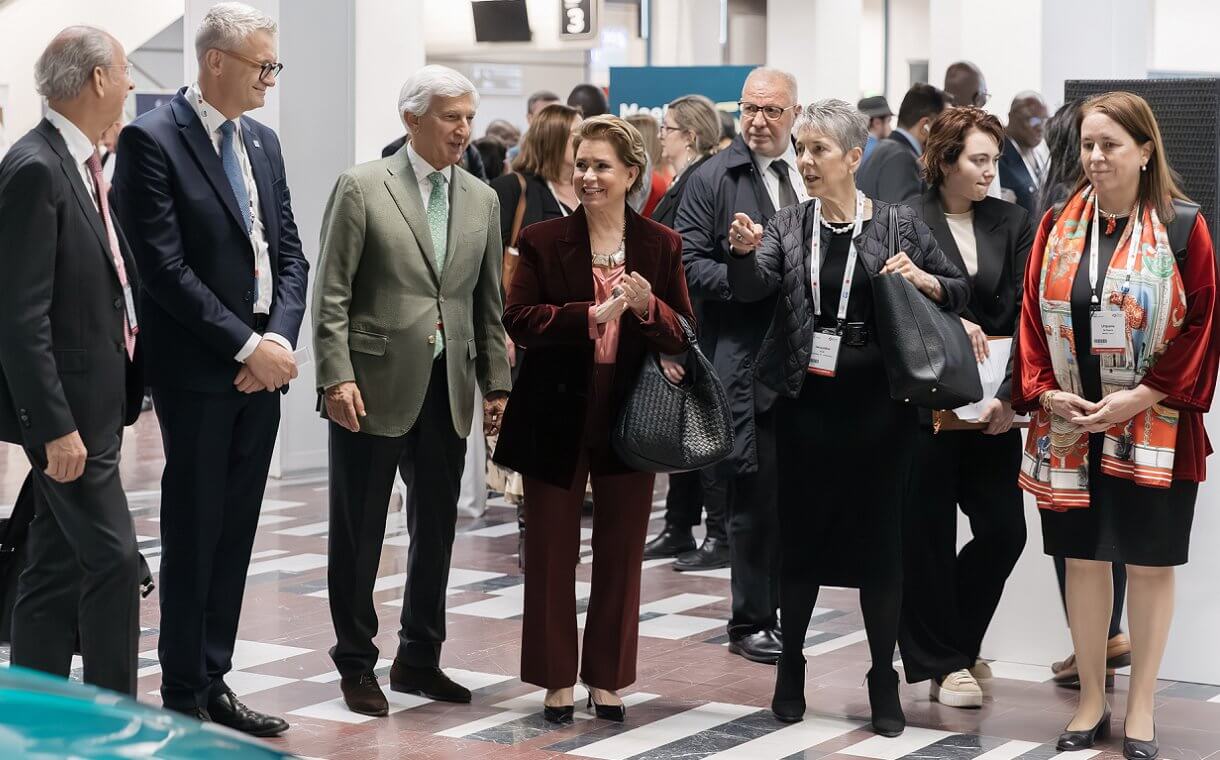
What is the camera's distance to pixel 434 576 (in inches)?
222

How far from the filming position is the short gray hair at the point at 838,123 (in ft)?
17.3

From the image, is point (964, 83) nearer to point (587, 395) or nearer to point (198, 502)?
point (587, 395)

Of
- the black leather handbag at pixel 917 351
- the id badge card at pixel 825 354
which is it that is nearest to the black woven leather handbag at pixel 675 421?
the id badge card at pixel 825 354

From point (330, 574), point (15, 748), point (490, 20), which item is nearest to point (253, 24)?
point (330, 574)

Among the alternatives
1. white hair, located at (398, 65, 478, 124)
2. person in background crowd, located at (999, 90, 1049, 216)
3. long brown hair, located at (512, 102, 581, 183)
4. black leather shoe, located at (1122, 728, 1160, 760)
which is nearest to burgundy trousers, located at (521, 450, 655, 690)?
white hair, located at (398, 65, 478, 124)

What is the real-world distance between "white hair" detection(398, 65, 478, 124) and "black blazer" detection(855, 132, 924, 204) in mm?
2511

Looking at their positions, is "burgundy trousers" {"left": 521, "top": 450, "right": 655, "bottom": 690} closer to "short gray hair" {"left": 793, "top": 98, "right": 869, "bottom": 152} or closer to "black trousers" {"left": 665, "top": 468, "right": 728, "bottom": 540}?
"short gray hair" {"left": 793, "top": 98, "right": 869, "bottom": 152}

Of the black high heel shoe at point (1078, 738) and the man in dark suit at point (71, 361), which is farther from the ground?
the man in dark suit at point (71, 361)

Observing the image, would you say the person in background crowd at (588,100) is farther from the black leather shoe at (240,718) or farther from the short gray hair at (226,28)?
the black leather shoe at (240,718)

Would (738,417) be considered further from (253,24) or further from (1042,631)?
(253,24)

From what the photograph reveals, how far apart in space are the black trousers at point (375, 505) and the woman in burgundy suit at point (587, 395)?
0.26 m

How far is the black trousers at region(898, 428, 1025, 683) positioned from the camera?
576cm

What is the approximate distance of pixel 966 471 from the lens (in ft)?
19.1

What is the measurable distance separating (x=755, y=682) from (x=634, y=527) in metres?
0.91
